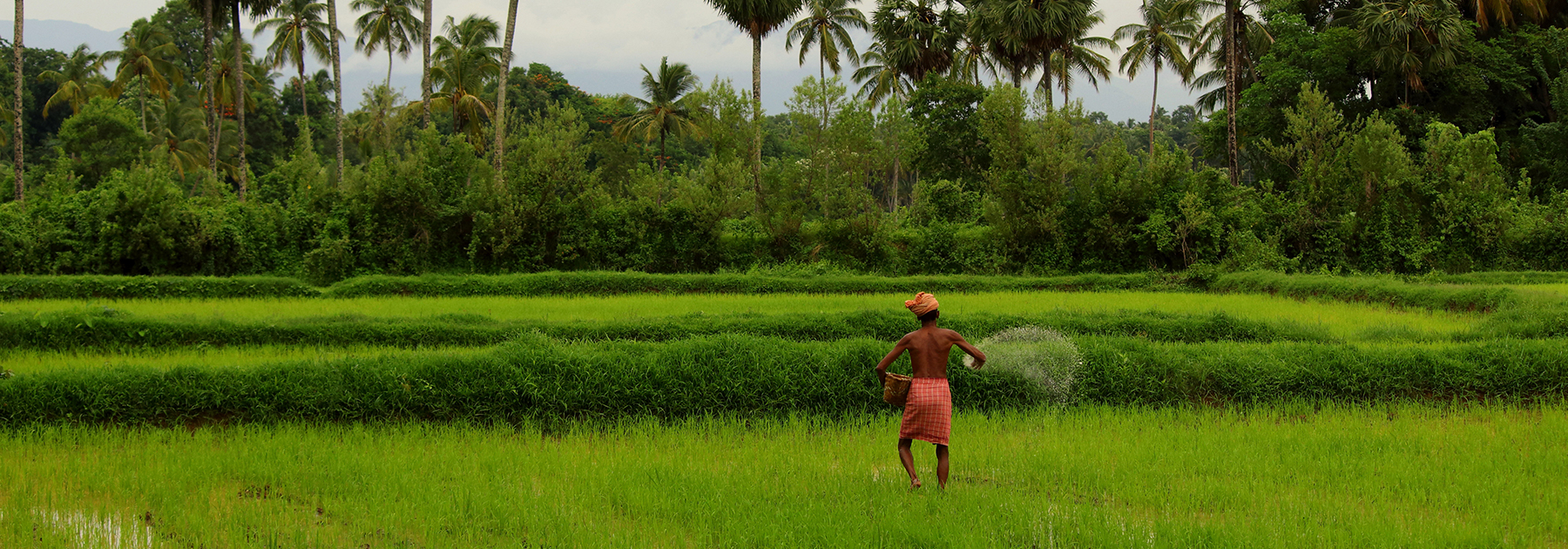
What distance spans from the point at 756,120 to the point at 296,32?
2250cm

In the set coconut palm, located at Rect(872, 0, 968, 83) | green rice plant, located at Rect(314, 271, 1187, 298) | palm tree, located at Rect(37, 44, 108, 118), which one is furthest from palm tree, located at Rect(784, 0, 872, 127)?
palm tree, located at Rect(37, 44, 108, 118)

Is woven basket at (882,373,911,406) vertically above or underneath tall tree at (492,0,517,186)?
underneath

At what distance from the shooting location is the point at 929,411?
5223 mm

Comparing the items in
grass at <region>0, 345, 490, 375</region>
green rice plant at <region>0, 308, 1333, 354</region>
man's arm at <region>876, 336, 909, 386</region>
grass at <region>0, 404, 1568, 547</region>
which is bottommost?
grass at <region>0, 404, 1568, 547</region>

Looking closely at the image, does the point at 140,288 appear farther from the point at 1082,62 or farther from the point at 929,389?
the point at 1082,62

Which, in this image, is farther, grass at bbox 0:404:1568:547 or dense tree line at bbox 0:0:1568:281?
dense tree line at bbox 0:0:1568:281

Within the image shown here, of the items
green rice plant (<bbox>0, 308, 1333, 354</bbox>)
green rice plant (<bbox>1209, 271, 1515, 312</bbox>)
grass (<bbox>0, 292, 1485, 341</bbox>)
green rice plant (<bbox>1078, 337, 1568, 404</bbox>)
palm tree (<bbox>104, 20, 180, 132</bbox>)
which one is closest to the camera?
green rice plant (<bbox>1078, 337, 1568, 404</bbox>)

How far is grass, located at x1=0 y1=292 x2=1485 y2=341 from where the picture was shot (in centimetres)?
1249

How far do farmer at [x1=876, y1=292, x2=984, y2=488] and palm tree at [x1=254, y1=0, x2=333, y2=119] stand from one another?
115 feet

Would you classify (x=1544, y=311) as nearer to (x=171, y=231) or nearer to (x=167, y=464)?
(x=167, y=464)

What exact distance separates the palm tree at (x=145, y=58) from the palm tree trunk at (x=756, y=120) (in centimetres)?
2698

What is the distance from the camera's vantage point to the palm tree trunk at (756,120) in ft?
77.3

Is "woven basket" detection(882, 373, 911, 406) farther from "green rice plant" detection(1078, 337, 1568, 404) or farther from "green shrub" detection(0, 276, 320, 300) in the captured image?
"green shrub" detection(0, 276, 320, 300)

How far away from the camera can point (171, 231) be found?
64.9 feet
